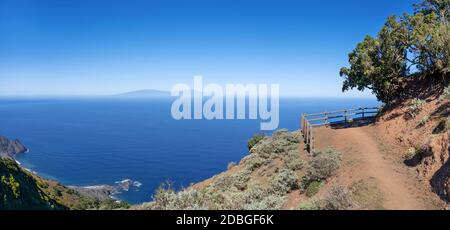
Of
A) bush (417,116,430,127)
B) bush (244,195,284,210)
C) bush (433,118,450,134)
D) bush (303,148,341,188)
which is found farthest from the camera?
bush (417,116,430,127)

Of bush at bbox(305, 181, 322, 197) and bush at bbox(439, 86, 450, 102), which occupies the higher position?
A: bush at bbox(439, 86, 450, 102)

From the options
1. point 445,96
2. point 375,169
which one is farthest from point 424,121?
point 375,169

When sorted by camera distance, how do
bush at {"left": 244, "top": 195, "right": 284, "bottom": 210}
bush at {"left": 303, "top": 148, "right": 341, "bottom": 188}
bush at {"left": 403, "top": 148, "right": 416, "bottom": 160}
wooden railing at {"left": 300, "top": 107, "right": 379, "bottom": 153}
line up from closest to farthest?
bush at {"left": 244, "top": 195, "right": 284, "bottom": 210} < bush at {"left": 403, "top": 148, "right": 416, "bottom": 160} < bush at {"left": 303, "top": 148, "right": 341, "bottom": 188} < wooden railing at {"left": 300, "top": 107, "right": 379, "bottom": 153}

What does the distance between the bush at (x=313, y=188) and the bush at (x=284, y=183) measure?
1271mm

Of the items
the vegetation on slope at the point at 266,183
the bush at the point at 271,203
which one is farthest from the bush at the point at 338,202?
the bush at the point at 271,203

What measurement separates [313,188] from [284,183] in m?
2.09

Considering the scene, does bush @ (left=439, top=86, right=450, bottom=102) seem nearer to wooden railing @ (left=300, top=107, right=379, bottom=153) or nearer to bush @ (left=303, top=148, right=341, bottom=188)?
wooden railing @ (left=300, top=107, right=379, bottom=153)

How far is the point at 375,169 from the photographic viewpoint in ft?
50.9

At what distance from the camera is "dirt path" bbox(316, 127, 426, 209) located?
1244 centimetres

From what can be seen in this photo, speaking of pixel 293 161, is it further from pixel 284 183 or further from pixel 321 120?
pixel 321 120

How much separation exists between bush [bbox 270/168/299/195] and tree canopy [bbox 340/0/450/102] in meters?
14.0

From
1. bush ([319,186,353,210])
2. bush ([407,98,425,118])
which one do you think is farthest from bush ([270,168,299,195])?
bush ([407,98,425,118])
